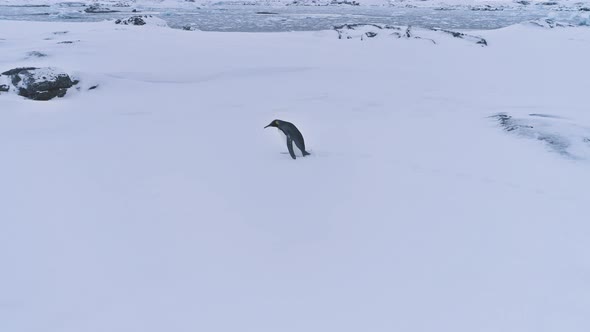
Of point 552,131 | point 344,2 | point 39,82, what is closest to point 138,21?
point 39,82

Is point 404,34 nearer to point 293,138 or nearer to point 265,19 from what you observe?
point 293,138

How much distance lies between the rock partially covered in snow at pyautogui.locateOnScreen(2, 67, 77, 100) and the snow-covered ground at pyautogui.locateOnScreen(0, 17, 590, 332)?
10.3 inches

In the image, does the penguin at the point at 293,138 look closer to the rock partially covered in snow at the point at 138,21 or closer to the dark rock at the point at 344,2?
the rock partially covered in snow at the point at 138,21

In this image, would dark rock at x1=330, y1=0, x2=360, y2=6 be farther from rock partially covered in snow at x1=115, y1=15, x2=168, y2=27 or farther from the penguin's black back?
the penguin's black back

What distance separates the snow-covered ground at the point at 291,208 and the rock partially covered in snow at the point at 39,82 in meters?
0.26

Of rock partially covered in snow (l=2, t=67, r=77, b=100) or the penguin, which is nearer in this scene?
the penguin

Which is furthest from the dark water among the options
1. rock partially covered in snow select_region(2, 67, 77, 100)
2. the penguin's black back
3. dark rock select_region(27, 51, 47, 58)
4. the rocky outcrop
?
the penguin's black back

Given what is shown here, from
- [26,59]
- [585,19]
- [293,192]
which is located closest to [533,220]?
[293,192]

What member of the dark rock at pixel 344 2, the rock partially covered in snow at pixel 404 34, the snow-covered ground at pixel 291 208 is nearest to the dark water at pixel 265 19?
the rock partially covered in snow at pixel 404 34

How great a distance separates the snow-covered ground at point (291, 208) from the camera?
70.6 inches

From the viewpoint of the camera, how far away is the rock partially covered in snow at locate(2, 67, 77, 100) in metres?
5.45

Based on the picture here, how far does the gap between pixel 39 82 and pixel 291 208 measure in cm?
453

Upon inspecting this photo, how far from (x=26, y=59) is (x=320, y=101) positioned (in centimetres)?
482

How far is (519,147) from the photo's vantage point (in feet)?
13.2
